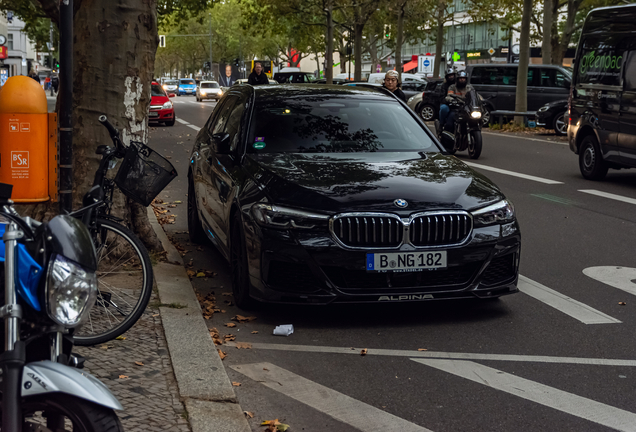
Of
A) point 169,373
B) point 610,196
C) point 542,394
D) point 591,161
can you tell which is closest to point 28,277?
point 169,373

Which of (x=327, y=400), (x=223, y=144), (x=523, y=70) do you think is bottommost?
(x=327, y=400)

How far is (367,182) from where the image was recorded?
5.92m

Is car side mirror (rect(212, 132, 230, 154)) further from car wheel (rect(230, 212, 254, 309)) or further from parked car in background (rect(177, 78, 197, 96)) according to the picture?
parked car in background (rect(177, 78, 197, 96))

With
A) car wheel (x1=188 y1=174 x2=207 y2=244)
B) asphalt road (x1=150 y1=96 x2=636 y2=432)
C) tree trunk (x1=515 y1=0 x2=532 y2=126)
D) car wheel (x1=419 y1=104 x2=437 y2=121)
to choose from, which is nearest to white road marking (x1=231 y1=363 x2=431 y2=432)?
asphalt road (x1=150 y1=96 x2=636 y2=432)

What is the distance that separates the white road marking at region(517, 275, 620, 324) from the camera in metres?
5.96

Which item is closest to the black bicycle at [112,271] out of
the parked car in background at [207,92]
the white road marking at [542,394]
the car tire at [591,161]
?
the white road marking at [542,394]

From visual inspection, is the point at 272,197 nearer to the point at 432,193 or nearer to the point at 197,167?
the point at 432,193

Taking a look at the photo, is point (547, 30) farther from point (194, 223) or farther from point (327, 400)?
point (327, 400)

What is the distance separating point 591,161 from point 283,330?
31.4ft

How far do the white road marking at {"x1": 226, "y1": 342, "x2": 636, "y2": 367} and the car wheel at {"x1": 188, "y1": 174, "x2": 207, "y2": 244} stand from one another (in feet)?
10.3

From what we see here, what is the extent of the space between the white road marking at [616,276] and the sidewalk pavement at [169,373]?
3215 millimetres

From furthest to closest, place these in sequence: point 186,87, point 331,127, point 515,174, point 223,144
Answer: point 186,87 → point 515,174 → point 331,127 → point 223,144

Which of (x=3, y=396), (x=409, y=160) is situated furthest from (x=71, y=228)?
(x=409, y=160)

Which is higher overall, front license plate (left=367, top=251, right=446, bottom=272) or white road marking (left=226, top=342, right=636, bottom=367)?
front license plate (left=367, top=251, right=446, bottom=272)
